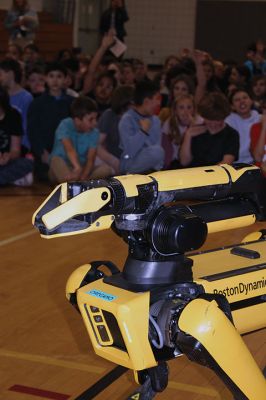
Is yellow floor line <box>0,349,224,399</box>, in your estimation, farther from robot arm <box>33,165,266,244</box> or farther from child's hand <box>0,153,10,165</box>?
child's hand <box>0,153,10,165</box>

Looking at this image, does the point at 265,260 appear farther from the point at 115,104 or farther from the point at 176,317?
the point at 115,104

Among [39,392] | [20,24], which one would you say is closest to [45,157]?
[39,392]

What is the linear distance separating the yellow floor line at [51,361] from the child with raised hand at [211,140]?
384 cm

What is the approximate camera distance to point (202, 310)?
2109 mm

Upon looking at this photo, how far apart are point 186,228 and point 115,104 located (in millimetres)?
5821

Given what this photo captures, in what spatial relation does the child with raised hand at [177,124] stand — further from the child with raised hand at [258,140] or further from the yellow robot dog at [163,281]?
the yellow robot dog at [163,281]

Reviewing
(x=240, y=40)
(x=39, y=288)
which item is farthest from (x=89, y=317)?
(x=240, y=40)

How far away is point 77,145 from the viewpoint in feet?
24.2

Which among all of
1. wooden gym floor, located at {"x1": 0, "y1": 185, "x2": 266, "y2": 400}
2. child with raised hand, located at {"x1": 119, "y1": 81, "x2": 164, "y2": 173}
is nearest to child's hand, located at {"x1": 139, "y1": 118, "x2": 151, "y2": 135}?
child with raised hand, located at {"x1": 119, "y1": 81, "x2": 164, "y2": 173}

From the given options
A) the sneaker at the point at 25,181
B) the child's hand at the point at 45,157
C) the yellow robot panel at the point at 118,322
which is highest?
the yellow robot panel at the point at 118,322

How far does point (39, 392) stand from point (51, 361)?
296mm

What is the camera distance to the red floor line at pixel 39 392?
3098 mm

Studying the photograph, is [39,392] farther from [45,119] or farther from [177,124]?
[45,119]

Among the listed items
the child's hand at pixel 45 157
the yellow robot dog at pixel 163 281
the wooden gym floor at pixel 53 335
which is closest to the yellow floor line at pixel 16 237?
the wooden gym floor at pixel 53 335
